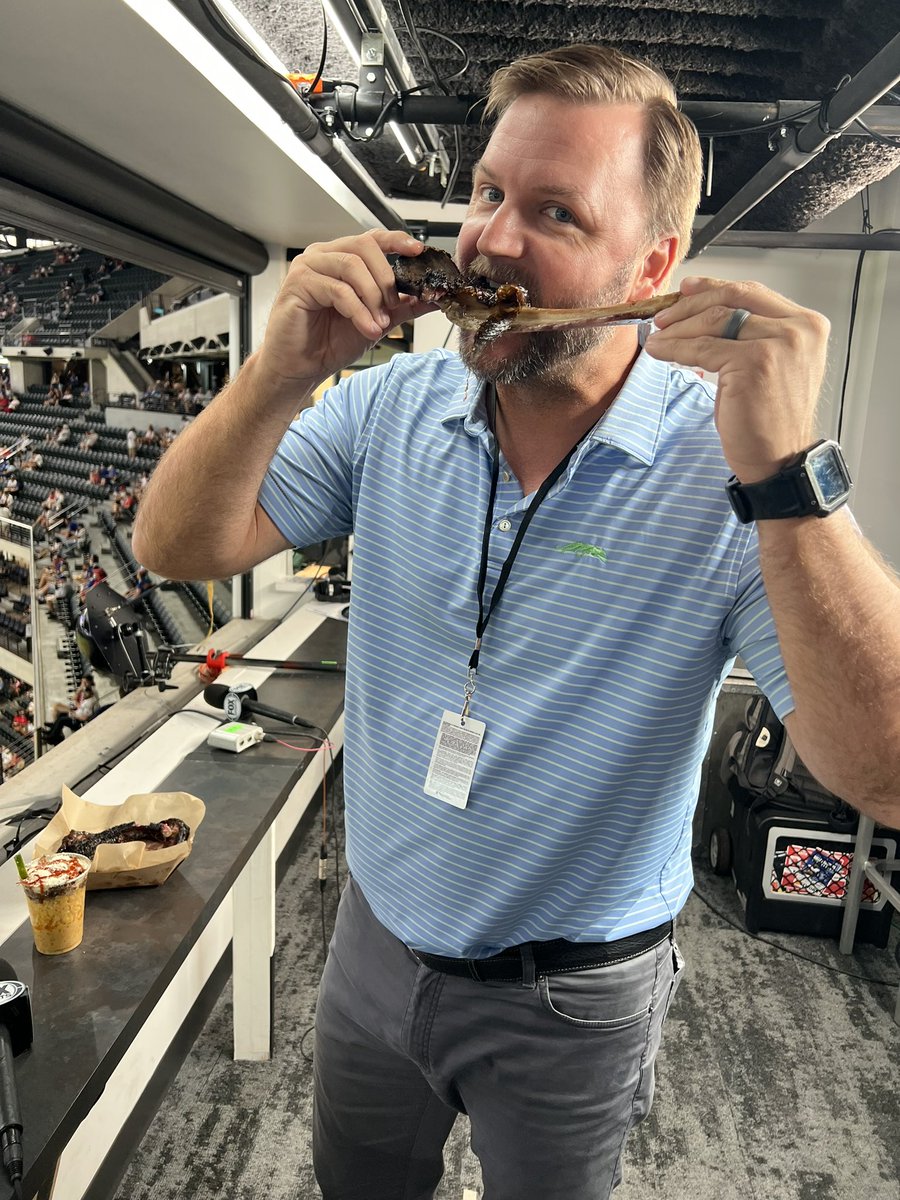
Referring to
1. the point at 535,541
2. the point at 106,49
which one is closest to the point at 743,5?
the point at 106,49

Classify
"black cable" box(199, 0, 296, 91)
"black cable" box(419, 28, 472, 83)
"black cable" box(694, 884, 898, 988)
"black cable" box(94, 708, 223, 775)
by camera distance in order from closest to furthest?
"black cable" box(199, 0, 296, 91), "black cable" box(419, 28, 472, 83), "black cable" box(94, 708, 223, 775), "black cable" box(694, 884, 898, 988)

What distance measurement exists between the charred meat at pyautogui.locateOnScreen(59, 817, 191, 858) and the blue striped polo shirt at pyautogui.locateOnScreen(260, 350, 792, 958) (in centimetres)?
63

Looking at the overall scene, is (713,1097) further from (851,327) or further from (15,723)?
(851,327)

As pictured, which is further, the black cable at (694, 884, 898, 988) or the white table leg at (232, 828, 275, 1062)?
the black cable at (694, 884, 898, 988)

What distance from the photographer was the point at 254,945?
2.53 m

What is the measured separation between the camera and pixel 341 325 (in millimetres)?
1194

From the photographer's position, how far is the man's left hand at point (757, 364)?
901 millimetres

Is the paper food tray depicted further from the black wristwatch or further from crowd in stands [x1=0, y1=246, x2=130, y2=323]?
the black wristwatch

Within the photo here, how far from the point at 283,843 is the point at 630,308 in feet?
10.4

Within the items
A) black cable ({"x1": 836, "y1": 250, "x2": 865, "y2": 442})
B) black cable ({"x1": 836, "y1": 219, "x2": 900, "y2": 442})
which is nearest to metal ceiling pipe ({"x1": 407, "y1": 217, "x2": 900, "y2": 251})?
black cable ({"x1": 836, "y1": 219, "x2": 900, "y2": 442})

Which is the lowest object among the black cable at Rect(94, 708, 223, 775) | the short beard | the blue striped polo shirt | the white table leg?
the white table leg

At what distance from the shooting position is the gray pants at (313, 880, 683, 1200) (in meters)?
1.25

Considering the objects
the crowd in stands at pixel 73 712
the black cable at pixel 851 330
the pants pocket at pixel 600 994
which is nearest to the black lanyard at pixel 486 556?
the pants pocket at pixel 600 994

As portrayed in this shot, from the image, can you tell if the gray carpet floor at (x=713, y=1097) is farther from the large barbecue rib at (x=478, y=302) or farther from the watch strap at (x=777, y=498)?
the large barbecue rib at (x=478, y=302)
